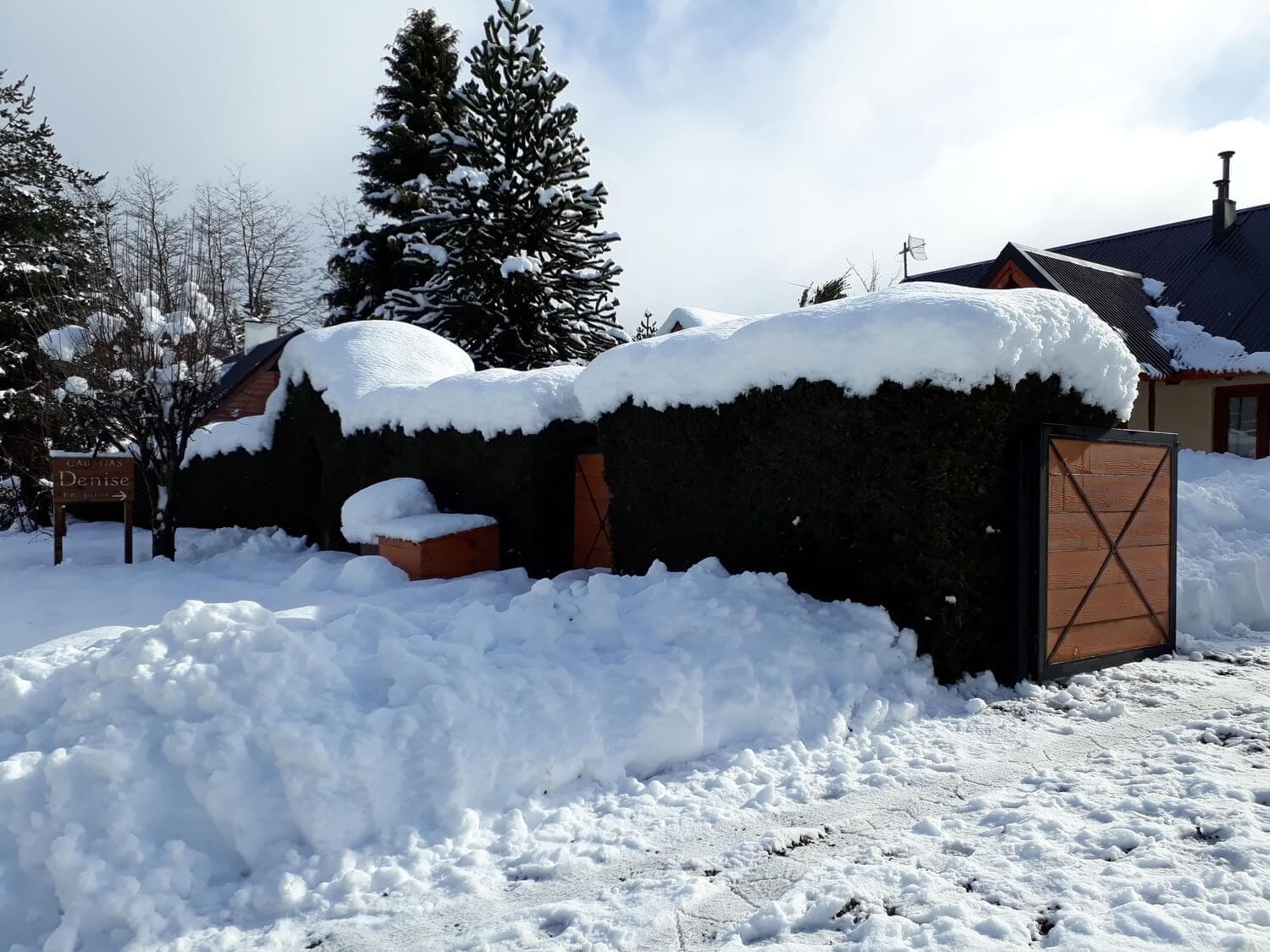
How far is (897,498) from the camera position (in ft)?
18.2

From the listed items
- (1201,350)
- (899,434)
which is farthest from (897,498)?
(1201,350)

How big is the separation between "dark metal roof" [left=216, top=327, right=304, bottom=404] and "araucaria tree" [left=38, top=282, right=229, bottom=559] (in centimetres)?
632

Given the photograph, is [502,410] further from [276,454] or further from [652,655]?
[276,454]

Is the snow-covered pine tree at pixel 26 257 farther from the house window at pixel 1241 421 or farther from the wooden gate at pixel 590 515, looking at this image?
the house window at pixel 1241 421

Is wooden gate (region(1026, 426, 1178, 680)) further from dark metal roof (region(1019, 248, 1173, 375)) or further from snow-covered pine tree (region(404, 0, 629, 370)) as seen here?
snow-covered pine tree (region(404, 0, 629, 370))

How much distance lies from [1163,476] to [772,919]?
594 cm

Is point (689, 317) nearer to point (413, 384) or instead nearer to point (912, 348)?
point (413, 384)

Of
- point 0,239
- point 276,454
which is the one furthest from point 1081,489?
point 0,239

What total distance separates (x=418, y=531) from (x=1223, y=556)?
8.84 metres

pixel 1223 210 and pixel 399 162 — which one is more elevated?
pixel 399 162

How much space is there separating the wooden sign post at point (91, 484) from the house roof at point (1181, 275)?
16.2 meters

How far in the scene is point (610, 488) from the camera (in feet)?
25.9

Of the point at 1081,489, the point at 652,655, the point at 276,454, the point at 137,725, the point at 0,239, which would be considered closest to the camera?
the point at 137,725

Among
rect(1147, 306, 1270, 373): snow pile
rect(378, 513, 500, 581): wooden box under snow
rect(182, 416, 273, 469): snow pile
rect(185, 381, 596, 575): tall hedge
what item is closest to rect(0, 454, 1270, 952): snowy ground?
rect(378, 513, 500, 581): wooden box under snow
